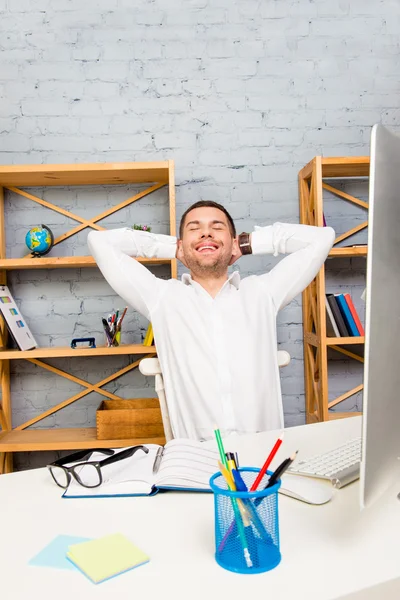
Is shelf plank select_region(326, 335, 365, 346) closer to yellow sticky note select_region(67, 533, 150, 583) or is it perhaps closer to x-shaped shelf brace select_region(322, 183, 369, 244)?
x-shaped shelf brace select_region(322, 183, 369, 244)

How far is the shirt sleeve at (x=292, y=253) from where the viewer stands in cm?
215

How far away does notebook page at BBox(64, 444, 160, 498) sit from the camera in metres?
0.93

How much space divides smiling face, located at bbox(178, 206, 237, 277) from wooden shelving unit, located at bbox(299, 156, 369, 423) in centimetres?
64

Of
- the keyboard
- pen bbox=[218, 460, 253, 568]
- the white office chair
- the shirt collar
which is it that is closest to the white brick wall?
the shirt collar

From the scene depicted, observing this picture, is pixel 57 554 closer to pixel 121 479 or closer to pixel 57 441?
pixel 121 479

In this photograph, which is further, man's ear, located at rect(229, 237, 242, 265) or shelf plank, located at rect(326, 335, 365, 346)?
shelf plank, located at rect(326, 335, 365, 346)

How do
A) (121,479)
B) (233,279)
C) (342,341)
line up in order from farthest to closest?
(342,341) < (233,279) < (121,479)

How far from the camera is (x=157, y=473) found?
39.3 inches

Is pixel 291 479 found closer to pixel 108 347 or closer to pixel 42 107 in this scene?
pixel 108 347

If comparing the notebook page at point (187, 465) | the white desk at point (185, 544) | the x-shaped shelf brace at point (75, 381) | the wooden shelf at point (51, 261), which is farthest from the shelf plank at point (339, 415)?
the white desk at point (185, 544)

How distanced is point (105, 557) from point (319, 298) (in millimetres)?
2102

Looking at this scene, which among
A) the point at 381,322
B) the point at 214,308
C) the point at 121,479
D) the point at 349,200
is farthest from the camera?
the point at 349,200

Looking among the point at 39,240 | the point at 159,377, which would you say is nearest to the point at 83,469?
the point at 159,377

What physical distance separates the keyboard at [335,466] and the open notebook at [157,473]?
16cm
